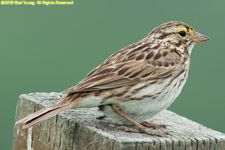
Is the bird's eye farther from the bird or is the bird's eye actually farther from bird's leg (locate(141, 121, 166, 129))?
bird's leg (locate(141, 121, 166, 129))

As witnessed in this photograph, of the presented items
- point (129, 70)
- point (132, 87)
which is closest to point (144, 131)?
point (132, 87)

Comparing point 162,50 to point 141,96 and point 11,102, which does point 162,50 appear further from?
point 11,102

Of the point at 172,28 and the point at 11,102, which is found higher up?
the point at 172,28

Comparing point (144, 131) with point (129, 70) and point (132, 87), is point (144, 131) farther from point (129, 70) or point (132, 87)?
point (129, 70)

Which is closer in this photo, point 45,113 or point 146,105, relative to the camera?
point 45,113

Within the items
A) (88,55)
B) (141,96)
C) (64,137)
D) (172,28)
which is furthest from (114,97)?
(88,55)

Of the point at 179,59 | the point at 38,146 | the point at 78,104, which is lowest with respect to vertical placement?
the point at 38,146

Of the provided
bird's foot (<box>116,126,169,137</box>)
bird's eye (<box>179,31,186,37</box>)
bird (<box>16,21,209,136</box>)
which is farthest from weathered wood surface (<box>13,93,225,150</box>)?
bird's eye (<box>179,31,186,37</box>)
